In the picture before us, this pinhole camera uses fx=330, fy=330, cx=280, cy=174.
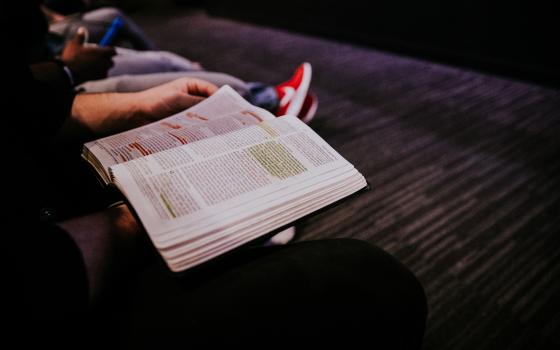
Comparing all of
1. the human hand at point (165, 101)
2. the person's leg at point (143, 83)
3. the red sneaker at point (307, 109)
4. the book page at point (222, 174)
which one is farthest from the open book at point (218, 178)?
the red sneaker at point (307, 109)

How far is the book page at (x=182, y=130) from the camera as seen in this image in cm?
53

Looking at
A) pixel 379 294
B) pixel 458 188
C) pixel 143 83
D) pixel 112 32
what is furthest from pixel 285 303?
pixel 112 32

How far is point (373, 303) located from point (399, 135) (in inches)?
47.9

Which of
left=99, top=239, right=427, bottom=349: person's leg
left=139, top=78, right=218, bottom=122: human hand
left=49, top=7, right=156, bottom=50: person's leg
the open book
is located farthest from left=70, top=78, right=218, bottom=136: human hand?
left=49, top=7, right=156, bottom=50: person's leg

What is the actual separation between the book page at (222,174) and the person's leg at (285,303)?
77 millimetres

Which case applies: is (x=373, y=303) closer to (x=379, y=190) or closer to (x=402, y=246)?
(x=402, y=246)

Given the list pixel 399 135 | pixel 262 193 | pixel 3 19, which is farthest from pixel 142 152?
pixel 399 135

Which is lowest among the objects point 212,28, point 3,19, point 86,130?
point 212,28

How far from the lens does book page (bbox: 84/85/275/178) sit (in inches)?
21.0

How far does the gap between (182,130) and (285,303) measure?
0.38 m

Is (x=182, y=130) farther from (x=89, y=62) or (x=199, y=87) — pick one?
(x=89, y=62)

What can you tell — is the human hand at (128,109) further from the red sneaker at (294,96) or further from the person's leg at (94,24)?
the person's leg at (94,24)

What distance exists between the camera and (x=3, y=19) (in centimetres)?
73

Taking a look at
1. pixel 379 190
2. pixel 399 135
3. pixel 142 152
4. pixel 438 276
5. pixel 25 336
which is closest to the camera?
pixel 25 336
